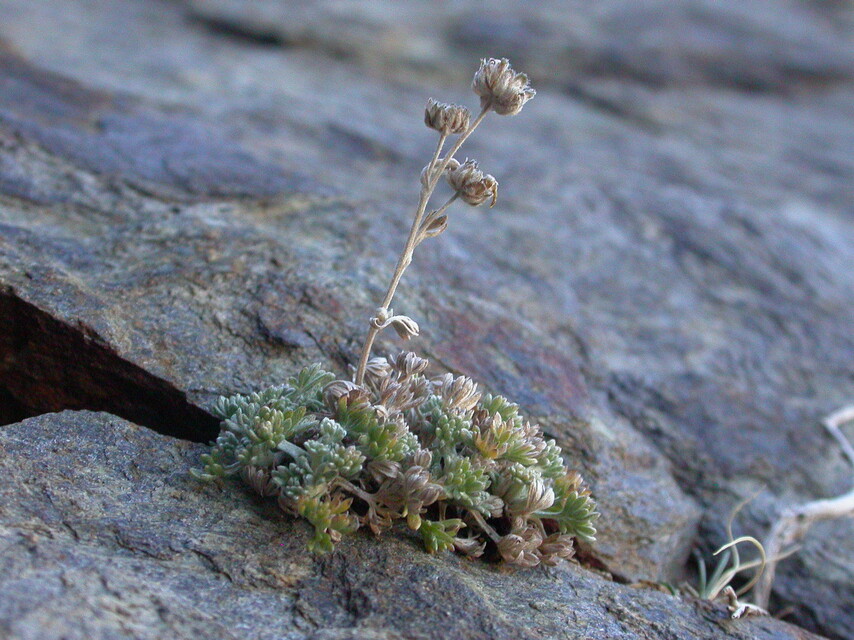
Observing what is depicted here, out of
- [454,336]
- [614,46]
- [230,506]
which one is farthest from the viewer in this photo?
[614,46]

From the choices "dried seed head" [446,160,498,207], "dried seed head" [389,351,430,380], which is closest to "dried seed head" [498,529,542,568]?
"dried seed head" [389,351,430,380]

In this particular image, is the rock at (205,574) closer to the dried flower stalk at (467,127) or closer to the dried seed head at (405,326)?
the dried seed head at (405,326)

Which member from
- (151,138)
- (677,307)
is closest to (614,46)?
(677,307)

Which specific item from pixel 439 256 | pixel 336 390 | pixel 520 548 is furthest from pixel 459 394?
pixel 439 256

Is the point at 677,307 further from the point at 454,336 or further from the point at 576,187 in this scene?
the point at 454,336

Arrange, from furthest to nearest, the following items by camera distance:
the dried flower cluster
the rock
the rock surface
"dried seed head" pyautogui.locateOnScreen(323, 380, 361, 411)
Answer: the rock surface < "dried seed head" pyautogui.locateOnScreen(323, 380, 361, 411) < the dried flower cluster < the rock

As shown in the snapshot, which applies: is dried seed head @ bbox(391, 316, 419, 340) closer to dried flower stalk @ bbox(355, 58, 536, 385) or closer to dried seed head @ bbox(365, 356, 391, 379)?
dried flower stalk @ bbox(355, 58, 536, 385)

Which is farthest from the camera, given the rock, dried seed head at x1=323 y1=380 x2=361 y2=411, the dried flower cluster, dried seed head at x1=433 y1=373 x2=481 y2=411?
dried seed head at x1=433 y1=373 x2=481 y2=411

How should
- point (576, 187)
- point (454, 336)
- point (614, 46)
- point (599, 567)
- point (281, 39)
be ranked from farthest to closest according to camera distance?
point (614, 46)
point (281, 39)
point (576, 187)
point (454, 336)
point (599, 567)
